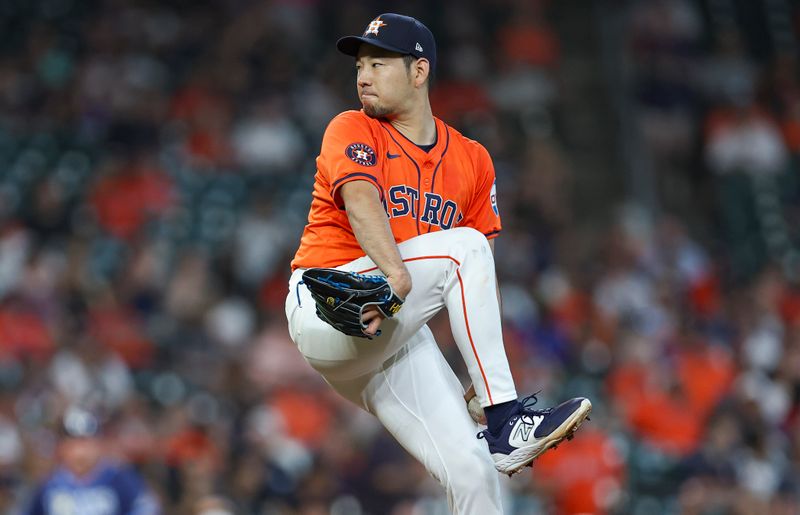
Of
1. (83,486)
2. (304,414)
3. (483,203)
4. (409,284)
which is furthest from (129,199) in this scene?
(409,284)

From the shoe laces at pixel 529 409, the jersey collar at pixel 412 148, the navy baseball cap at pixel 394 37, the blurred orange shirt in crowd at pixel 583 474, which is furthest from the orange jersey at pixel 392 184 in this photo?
the blurred orange shirt in crowd at pixel 583 474

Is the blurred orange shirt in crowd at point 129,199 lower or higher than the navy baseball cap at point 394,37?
lower

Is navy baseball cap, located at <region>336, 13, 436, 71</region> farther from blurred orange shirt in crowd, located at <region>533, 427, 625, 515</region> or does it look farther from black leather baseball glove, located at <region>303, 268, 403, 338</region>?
blurred orange shirt in crowd, located at <region>533, 427, 625, 515</region>

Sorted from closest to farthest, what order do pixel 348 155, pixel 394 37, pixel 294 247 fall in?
pixel 348 155 < pixel 394 37 < pixel 294 247

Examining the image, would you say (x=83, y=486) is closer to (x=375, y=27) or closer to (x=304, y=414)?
(x=304, y=414)

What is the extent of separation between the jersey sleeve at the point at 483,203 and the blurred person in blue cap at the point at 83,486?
324 cm

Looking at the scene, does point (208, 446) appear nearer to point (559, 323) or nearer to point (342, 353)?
point (559, 323)

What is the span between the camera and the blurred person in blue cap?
7008 millimetres

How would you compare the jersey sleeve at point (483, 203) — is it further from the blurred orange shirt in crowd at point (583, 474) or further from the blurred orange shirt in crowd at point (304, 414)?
the blurred orange shirt in crowd at point (304, 414)

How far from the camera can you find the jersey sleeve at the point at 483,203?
4.73m

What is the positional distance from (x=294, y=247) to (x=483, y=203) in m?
5.73

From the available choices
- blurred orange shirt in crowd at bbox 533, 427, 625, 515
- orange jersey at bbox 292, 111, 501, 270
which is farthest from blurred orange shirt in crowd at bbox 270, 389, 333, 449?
orange jersey at bbox 292, 111, 501, 270

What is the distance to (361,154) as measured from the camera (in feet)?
14.0

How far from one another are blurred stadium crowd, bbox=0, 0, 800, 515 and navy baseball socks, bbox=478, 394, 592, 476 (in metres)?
3.41
